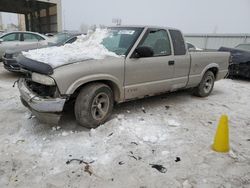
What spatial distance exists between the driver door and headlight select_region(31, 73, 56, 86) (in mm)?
1386

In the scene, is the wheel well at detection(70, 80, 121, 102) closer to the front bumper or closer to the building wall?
the front bumper

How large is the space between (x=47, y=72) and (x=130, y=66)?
152cm

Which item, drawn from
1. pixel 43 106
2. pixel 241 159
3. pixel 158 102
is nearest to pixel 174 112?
pixel 158 102

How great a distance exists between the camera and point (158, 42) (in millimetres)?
4965

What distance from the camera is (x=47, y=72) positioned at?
342 cm

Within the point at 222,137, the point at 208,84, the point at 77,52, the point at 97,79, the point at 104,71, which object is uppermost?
the point at 77,52

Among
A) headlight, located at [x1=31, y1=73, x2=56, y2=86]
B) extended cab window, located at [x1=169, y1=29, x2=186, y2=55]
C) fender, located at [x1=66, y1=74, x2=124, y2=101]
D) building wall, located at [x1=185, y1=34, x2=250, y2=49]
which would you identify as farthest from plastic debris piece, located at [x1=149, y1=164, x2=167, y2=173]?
building wall, located at [x1=185, y1=34, x2=250, y2=49]

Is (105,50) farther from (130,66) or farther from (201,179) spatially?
(201,179)

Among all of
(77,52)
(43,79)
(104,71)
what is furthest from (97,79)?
(43,79)

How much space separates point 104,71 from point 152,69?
3.78 ft

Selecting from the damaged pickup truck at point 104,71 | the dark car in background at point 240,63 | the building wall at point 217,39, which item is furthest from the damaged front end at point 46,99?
the building wall at point 217,39

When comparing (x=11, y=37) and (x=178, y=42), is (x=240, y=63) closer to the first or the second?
(x=178, y=42)

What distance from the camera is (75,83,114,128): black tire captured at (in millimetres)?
3832

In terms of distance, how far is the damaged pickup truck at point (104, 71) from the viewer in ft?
11.7
